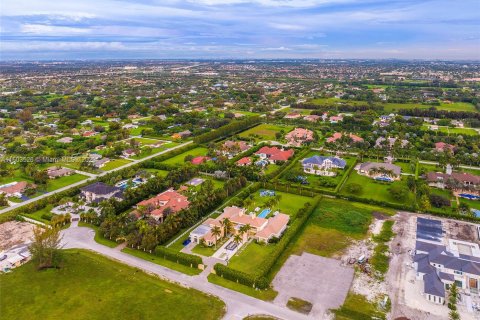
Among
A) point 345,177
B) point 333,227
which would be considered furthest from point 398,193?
point 333,227

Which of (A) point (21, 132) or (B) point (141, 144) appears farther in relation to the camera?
(A) point (21, 132)

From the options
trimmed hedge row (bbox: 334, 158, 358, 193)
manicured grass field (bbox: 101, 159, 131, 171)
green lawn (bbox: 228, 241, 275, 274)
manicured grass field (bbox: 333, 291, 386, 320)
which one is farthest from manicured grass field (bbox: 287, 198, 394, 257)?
manicured grass field (bbox: 101, 159, 131, 171)

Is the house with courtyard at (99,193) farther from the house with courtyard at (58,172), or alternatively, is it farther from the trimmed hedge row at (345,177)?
the trimmed hedge row at (345,177)

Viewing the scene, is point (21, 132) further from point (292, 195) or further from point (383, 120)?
point (383, 120)

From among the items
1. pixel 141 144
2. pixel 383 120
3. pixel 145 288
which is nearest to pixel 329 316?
pixel 145 288

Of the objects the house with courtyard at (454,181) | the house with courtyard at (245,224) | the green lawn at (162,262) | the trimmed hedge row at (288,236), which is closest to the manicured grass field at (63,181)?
the green lawn at (162,262)

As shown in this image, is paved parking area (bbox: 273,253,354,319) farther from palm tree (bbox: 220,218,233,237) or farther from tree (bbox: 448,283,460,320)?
tree (bbox: 448,283,460,320)
